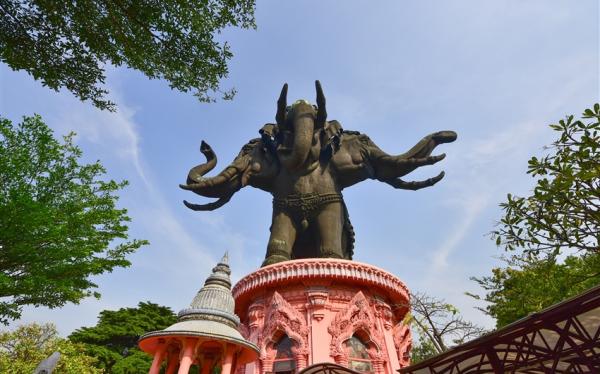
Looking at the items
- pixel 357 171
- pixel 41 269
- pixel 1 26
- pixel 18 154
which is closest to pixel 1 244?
pixel 41 269

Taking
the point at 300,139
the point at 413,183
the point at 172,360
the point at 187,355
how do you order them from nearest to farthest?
the point at 187,355
the point at 172,360
the point at 300,139
the point at 413,183

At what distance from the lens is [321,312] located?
885 centimetres

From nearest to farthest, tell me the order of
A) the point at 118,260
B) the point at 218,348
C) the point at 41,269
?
the point at 218,348, the point at 41,269, the point at 118,260

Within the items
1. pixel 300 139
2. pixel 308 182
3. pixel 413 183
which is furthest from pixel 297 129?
pixel 413 183

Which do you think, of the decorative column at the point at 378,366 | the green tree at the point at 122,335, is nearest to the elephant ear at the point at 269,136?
the decorative column at the point at 378,366

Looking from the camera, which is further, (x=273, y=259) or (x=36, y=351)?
(x=36, y=351)

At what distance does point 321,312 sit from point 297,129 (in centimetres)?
449

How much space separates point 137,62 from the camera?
689cm

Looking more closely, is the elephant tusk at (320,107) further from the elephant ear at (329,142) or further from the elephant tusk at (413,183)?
the elephant tusk at (413,183)

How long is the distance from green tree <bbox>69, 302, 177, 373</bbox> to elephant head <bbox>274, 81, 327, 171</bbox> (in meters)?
19.2

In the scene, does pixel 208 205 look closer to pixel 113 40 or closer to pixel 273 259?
pixel 273 259

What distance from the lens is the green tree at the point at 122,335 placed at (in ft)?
82.9

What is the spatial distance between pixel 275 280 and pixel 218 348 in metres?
3.42

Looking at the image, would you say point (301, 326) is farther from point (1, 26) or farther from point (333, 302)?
point (1, 26)
